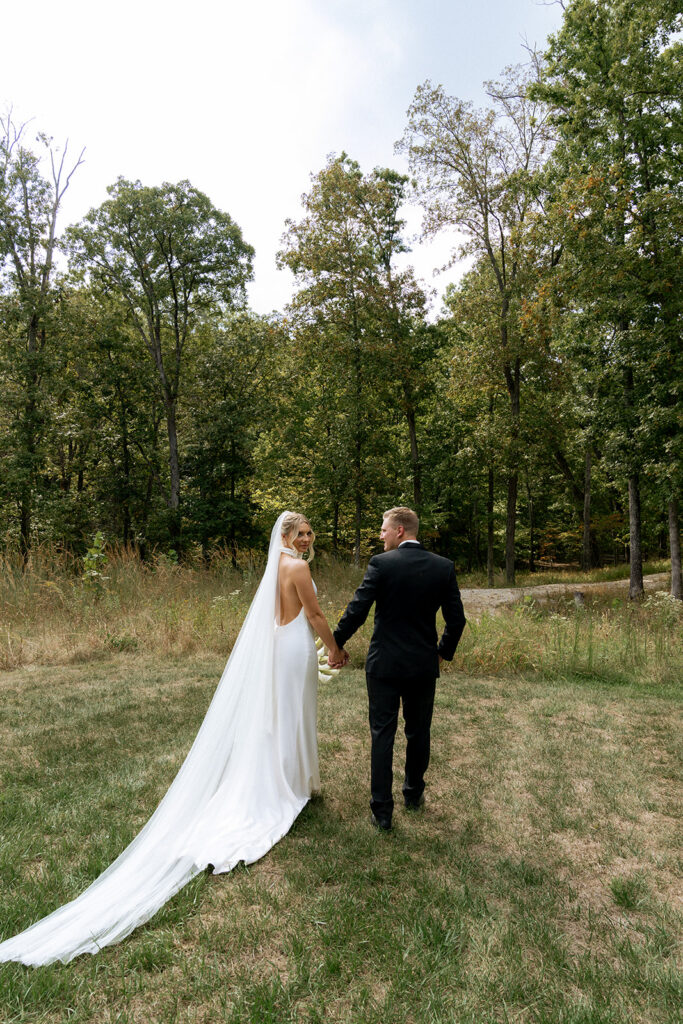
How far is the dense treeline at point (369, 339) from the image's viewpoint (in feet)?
47.5

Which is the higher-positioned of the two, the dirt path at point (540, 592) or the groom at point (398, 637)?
the groom at point (398, 637)

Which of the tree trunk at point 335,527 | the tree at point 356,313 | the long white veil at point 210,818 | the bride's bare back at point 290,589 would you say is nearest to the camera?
the long white veil at point 210,818

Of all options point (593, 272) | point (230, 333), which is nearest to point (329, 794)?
point (593, 272)

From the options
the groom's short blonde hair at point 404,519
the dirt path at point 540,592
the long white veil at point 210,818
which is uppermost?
the groom's short blonde hair at point 404,519

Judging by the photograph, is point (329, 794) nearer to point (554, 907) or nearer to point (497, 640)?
point (554, 907)

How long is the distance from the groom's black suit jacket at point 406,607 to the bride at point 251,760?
435mm

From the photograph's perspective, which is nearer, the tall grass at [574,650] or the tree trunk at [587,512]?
the tall grass at [574,650]

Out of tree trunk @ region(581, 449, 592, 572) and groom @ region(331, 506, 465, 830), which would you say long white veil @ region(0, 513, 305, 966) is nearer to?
groom @ region(331, 506, 465, 830)

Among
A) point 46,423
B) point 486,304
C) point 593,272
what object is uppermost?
point 486,304

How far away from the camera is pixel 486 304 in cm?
2116

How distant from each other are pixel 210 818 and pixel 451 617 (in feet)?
7.03

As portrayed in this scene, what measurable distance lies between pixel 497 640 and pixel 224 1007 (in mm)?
7477

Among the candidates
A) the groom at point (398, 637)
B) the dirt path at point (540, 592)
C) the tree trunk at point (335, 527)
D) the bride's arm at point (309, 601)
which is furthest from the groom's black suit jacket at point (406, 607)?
the tree trunk at point (335, 527)

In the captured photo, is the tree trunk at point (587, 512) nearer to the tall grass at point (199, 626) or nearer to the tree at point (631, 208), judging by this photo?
the tree at point (631, 208)
